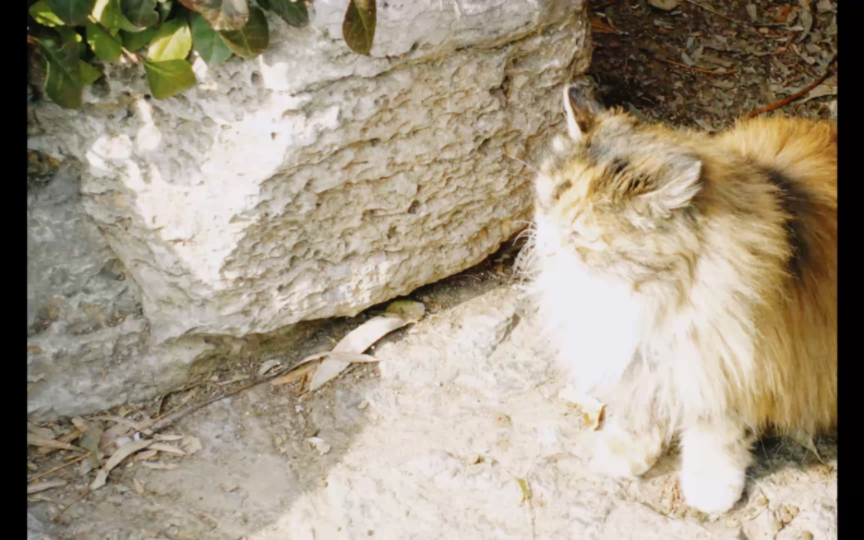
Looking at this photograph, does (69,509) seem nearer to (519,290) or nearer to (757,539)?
(519,290)

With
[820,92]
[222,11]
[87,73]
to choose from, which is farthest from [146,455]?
[820,92]

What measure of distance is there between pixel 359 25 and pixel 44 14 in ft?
3.14

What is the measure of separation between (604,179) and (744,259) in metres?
0.44

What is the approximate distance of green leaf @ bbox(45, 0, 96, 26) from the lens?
7.73ft

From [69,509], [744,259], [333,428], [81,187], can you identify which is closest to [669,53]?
[744,259]

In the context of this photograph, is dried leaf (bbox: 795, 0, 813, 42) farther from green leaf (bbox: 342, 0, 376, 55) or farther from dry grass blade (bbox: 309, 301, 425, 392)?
green leaf (bbox: 342, 0, 376, 55)

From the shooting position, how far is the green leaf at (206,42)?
2477 mm

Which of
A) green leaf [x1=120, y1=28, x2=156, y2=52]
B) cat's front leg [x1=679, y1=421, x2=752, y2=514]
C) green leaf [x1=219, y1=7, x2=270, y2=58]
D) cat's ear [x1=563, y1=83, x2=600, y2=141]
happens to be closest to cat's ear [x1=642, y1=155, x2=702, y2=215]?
cat's ear [x1=563, y1=83, x2=600, y2=141]

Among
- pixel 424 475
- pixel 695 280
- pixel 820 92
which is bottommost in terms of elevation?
pixel 424 475

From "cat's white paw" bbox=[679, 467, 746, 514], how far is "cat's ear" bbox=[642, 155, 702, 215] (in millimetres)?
1038

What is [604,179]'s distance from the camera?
2.13 m

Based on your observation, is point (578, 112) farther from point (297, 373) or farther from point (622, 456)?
point (297, 373)

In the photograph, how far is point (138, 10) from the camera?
2.40m

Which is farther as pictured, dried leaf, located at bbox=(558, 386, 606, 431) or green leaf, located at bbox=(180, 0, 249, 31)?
dried leaf, located at bbox=(558, 386, 606, 431)
